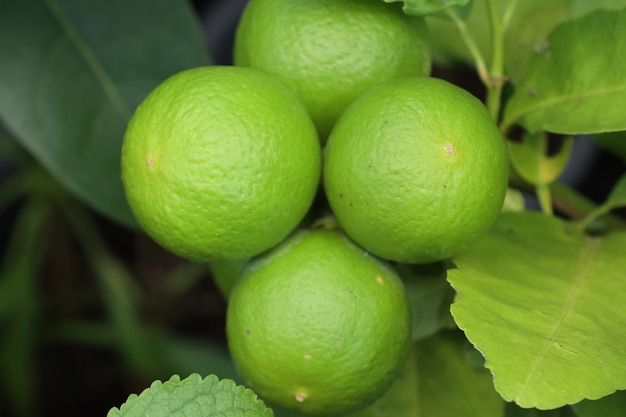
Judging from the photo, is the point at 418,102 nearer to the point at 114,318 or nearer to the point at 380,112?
the point at 380,112

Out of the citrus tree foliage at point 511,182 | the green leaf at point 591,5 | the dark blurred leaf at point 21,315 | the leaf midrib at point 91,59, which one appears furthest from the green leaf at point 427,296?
the dark blurred leaf at point 21,315

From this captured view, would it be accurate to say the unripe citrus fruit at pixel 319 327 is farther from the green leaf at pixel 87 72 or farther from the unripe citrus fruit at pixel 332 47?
the green leaf at pixel 87 72

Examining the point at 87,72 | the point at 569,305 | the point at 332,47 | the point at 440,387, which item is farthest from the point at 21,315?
the point at 569,305

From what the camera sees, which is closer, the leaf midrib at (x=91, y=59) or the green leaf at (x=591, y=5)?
the green leaf at (x=591, y=5)

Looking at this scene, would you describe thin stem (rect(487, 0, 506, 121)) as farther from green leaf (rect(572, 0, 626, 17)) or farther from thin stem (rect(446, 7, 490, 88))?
green leaf (rect(572, 0, 626, 17))

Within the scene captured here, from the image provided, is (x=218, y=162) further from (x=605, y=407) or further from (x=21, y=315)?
(x=21, y=315)

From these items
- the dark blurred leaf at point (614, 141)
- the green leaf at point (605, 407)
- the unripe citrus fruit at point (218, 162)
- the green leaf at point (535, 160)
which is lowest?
the green leaf at point (605, 407)
